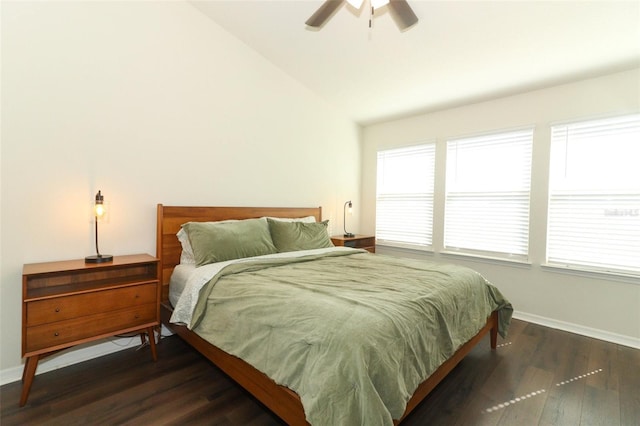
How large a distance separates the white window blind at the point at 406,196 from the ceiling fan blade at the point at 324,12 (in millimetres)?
2501

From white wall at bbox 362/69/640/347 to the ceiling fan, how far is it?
6.93 feet

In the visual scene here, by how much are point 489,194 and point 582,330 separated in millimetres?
1604

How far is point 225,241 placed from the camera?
2541 millimetres

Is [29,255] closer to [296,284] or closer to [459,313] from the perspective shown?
[296,284]

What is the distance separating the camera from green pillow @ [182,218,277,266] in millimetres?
2450

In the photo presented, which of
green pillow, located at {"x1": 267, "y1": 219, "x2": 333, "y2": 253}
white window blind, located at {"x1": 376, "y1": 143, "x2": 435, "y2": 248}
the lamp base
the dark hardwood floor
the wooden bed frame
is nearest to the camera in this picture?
the wooden bed frame

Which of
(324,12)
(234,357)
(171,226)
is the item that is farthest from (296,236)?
(324,12)

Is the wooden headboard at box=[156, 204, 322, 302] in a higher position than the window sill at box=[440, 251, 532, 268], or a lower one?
higher

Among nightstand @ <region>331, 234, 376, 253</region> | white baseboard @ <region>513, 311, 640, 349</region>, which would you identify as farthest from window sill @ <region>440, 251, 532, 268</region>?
nightstand @ <region>331, 234, 376, 253</region>

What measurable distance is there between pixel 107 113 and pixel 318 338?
2400 mm

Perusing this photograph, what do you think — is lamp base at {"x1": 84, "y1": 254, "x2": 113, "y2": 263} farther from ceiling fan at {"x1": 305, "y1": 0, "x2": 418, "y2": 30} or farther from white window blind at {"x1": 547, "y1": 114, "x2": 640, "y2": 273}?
white window blind at {"x1": 547, "y1": 114, "x2": 640, "y2": 273}

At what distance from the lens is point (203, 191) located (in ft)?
9.76

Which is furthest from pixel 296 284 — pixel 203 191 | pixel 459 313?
pixel 203 191

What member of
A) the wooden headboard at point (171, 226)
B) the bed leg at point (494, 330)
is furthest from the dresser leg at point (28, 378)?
the bed leg at point (494, 330)
